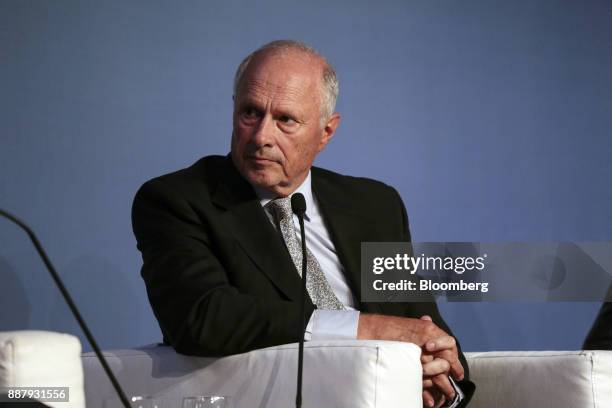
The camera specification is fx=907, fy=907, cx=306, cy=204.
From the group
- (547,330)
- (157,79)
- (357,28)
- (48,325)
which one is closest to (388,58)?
(357,28)

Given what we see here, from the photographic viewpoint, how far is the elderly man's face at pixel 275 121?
7.33 feet

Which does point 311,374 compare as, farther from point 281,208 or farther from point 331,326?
point 281,208

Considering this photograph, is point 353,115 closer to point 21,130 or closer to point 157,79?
point 157,79

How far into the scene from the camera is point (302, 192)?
2373 millimetres

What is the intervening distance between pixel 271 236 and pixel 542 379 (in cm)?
71

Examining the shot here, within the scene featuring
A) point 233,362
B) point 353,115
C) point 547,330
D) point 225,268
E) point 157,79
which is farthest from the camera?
point 547,330

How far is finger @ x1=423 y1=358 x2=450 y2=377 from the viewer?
1.94 metres

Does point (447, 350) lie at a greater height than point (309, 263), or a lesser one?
lesser

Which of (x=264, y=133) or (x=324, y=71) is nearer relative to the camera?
(x=264, y=133)

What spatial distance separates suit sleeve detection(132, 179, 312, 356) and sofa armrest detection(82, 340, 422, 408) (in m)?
0.05

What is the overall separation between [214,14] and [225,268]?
1.04 m

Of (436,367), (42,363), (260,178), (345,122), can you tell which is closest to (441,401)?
(436,367)

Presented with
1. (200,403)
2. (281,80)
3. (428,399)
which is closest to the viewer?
(200,403)

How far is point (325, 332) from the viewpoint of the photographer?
1902 millimetres
